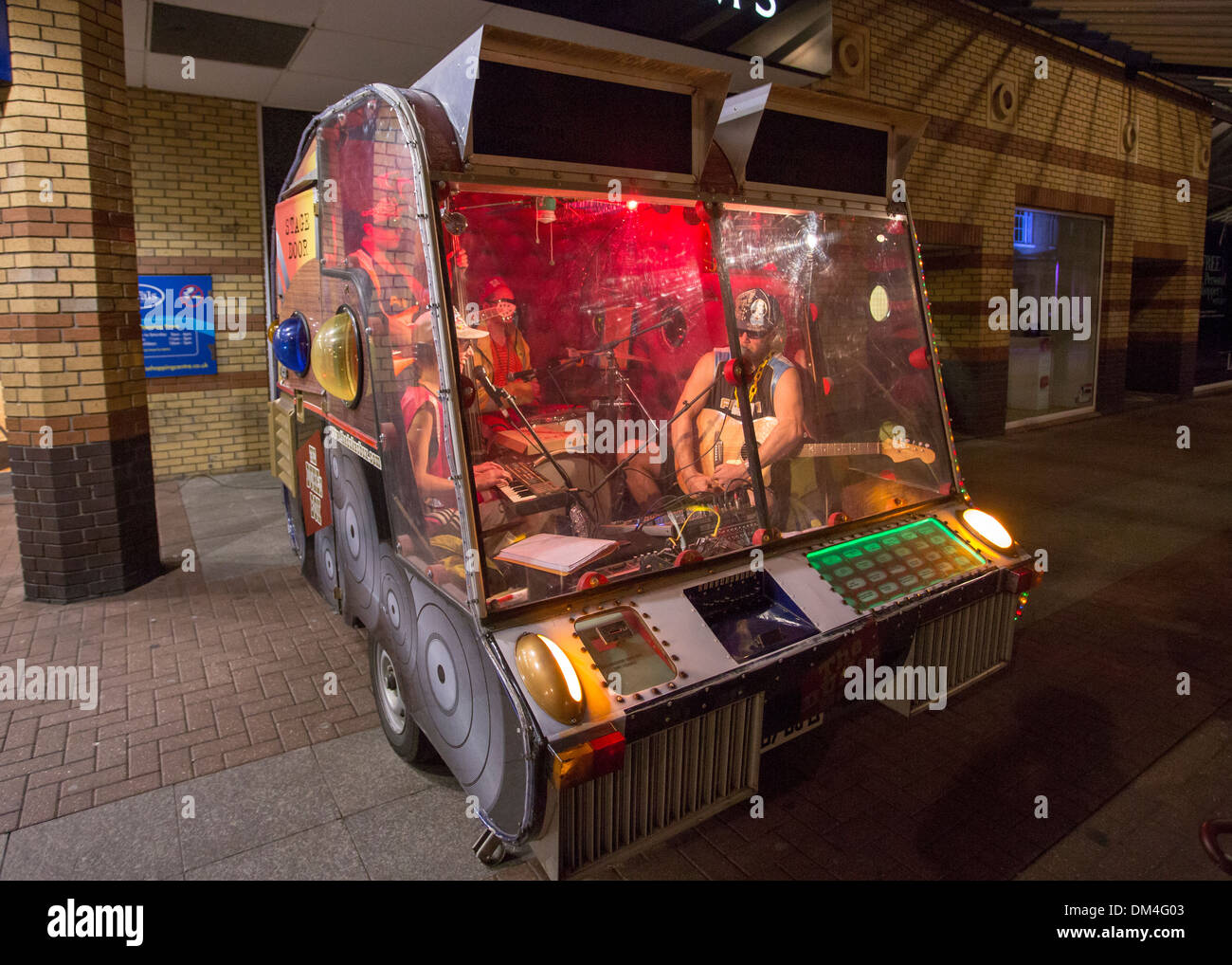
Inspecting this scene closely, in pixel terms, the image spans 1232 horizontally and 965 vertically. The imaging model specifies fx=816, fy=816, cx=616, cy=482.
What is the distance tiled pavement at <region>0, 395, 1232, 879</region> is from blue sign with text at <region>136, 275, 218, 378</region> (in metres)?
4.02

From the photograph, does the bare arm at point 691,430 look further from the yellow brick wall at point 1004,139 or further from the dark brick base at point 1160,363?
the dark brick base at point 1160,363

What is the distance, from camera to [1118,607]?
18.2 feet

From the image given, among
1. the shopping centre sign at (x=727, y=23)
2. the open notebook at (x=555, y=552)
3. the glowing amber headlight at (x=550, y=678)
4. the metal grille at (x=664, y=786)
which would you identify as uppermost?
the shopping centre sign at (x=727, y=23)

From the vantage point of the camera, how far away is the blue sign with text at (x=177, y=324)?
883 centimetres

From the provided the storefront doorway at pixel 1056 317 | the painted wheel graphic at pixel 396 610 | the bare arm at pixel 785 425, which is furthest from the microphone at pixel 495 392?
the storefront doorway at pixel 1056 317

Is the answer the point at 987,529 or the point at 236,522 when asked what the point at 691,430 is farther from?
the point at 236,522

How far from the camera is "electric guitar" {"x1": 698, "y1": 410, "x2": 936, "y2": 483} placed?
3826mm

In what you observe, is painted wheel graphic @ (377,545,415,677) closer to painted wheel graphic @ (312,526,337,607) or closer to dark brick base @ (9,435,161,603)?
painted wheel graphic @ (312,526,337,607)

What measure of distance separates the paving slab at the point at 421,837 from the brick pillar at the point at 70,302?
3661mm

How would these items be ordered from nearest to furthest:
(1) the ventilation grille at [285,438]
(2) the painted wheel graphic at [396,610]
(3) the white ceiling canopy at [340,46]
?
1. (2) the painted wheel graphic at [396,610]
2. (1) the ventilation grille at [285,438]
3. (3) the white ceiling canopy at [340,46]

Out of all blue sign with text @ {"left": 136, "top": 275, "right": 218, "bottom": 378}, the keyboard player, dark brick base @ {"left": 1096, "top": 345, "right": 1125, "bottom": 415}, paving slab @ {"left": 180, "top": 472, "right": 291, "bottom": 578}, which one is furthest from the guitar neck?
dark brick base @ {"left": 1096, "top": 345, "right": 1125, "bottom": 415}

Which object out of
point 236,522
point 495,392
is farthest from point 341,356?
point 236,522

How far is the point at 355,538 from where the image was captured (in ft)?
12.6

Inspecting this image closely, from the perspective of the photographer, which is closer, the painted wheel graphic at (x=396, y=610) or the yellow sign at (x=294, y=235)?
the painted wheel graphic at (x=396, y=610)
